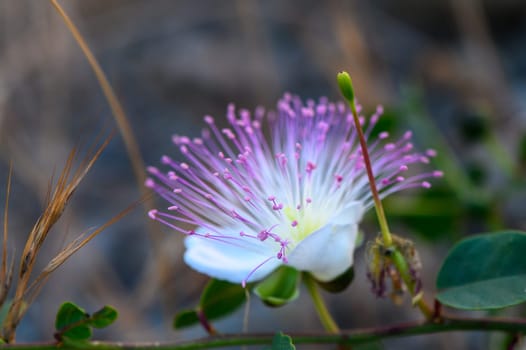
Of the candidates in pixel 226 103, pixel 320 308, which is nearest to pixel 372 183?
pixel 320 308

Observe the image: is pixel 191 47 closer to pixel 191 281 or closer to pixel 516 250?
pixel 191 281

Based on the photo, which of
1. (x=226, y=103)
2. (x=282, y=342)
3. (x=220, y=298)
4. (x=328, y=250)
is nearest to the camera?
(x=282, y=342)

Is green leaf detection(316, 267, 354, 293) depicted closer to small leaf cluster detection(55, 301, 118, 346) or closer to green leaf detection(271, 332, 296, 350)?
green leaf detection(271, 332, 296, 350)

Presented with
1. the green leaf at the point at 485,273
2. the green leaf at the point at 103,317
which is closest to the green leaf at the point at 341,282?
the green leaf at the point at 485,273

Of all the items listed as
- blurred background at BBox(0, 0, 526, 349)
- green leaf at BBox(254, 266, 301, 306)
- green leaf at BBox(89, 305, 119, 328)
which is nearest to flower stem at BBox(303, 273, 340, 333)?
green leaf at BBox(254, 266, 301, 306)

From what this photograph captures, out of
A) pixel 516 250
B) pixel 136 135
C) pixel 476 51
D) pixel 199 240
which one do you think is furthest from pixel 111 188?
pixel 516 250

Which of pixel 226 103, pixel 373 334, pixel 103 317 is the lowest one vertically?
pixel 373 334

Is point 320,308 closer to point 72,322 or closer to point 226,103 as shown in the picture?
point 72,322
